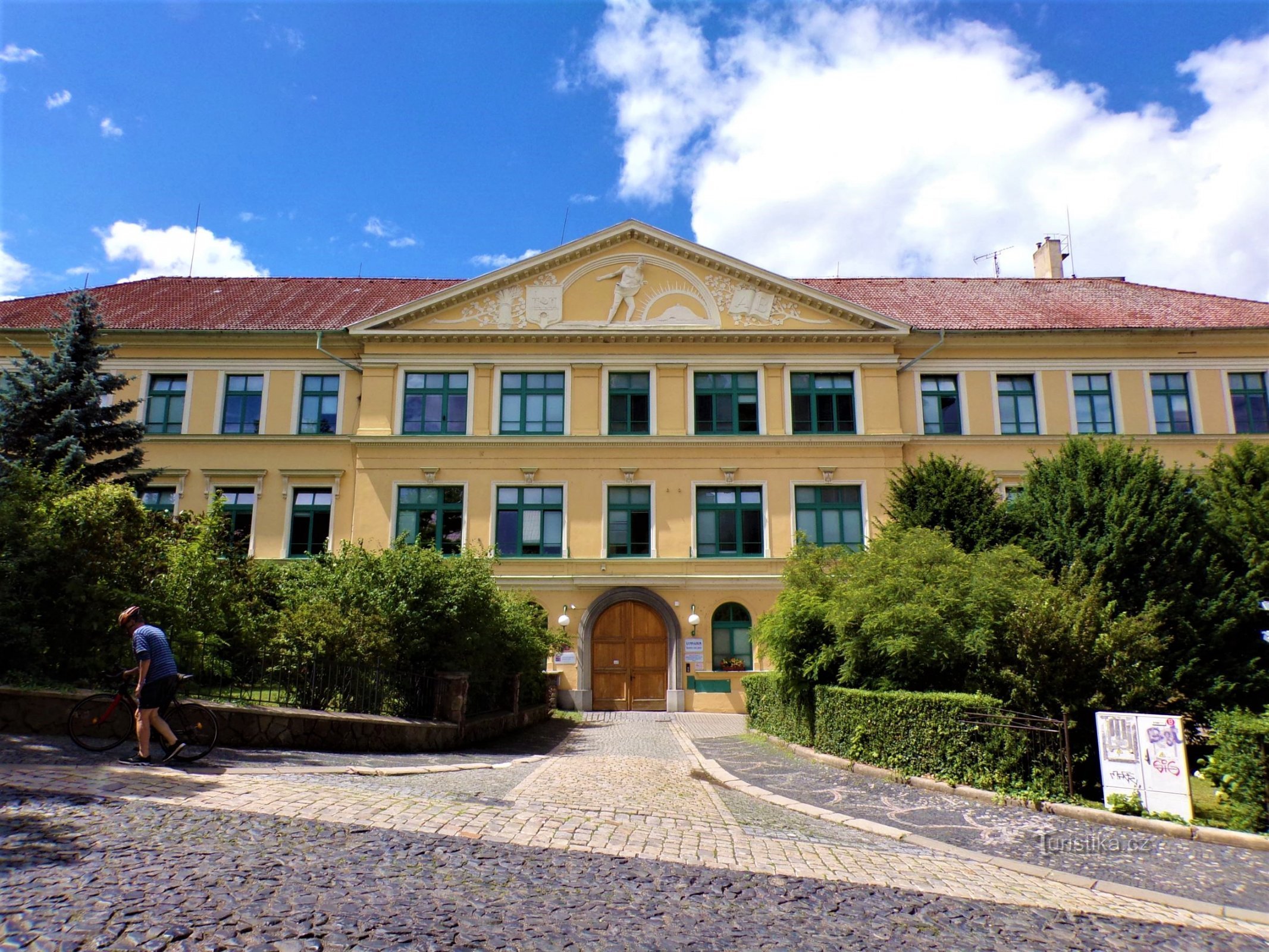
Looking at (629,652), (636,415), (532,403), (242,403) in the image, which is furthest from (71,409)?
(629,652)

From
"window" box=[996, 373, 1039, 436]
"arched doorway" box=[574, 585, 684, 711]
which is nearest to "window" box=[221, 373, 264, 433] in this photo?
"arched doorway" box=[574, 585, 684, 711]

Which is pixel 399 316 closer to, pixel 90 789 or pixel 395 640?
pixel 395 640

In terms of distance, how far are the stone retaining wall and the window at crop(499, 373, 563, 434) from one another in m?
15.0

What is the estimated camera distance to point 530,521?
28359mm

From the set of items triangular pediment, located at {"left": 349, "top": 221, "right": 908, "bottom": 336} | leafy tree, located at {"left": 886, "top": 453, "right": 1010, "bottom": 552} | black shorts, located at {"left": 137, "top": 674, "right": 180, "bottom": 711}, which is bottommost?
black shorts, located at {"left": 137, "top": 674, "right": 180, "bottom": 711}

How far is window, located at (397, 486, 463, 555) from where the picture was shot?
2820 cm

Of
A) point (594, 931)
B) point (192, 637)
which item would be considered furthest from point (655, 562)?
point (594, 931)

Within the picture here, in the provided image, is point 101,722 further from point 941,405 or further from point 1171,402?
point 1171,402

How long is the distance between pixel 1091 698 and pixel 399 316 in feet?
79.4

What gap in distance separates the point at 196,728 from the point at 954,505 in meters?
18.4

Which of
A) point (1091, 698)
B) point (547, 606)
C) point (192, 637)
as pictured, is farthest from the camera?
point (547, 606)

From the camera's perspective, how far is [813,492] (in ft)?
93.4

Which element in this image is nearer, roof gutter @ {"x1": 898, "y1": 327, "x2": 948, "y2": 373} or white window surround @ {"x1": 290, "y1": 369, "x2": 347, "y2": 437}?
white window surround @ {"x1": 290, "y1": 369, "x2": 347, "y2": 437}

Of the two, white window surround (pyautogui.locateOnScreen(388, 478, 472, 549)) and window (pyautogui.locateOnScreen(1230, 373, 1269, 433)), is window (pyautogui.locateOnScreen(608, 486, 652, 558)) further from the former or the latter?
window (pyautogui.locateOnScreen(1230, 373, 1269, 433))
